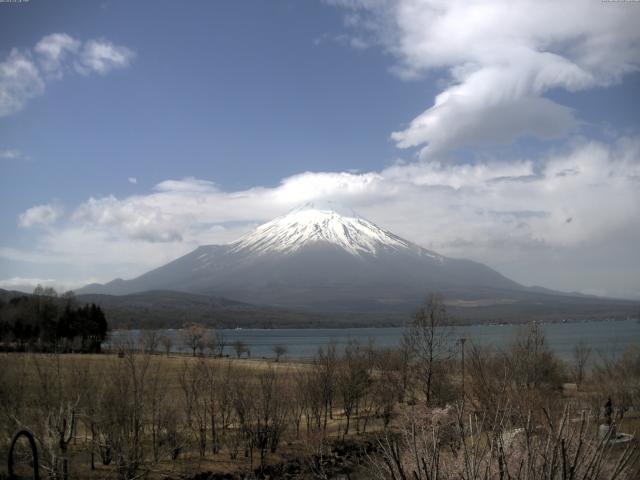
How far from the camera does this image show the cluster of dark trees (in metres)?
78.4

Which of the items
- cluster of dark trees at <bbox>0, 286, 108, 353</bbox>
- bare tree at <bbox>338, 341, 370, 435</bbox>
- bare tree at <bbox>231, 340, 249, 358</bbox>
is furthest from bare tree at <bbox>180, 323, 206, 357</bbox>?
bare tree at <bbox>338, 341, 370, 435</bbox>

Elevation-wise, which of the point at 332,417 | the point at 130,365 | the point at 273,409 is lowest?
the point at 332,417

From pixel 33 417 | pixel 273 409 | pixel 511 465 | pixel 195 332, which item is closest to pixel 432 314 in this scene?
pixel 273 409

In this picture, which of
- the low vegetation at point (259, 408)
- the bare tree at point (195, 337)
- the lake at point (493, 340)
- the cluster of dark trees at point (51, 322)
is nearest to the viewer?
the low vegetation at point (259, 408)

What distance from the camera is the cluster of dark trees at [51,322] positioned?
257 ft

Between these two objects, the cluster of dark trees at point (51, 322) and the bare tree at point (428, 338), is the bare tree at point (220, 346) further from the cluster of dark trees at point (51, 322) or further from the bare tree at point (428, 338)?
the bare tree at point (428, 338)

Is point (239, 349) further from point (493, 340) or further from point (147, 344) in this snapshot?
point (147, 344)

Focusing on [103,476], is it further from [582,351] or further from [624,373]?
[582,351]

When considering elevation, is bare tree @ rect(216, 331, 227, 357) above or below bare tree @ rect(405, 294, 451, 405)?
below

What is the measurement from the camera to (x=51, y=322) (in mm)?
82688

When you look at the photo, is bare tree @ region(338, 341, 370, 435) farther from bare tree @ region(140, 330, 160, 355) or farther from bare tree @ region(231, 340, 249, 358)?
bare tree @ region(231, 340, 249, 358)

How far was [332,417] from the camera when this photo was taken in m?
38.0

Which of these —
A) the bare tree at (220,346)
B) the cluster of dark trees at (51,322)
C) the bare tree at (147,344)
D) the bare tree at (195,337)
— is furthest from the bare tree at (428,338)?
the bare tree at (195,337)

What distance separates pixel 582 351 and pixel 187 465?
3861cm
